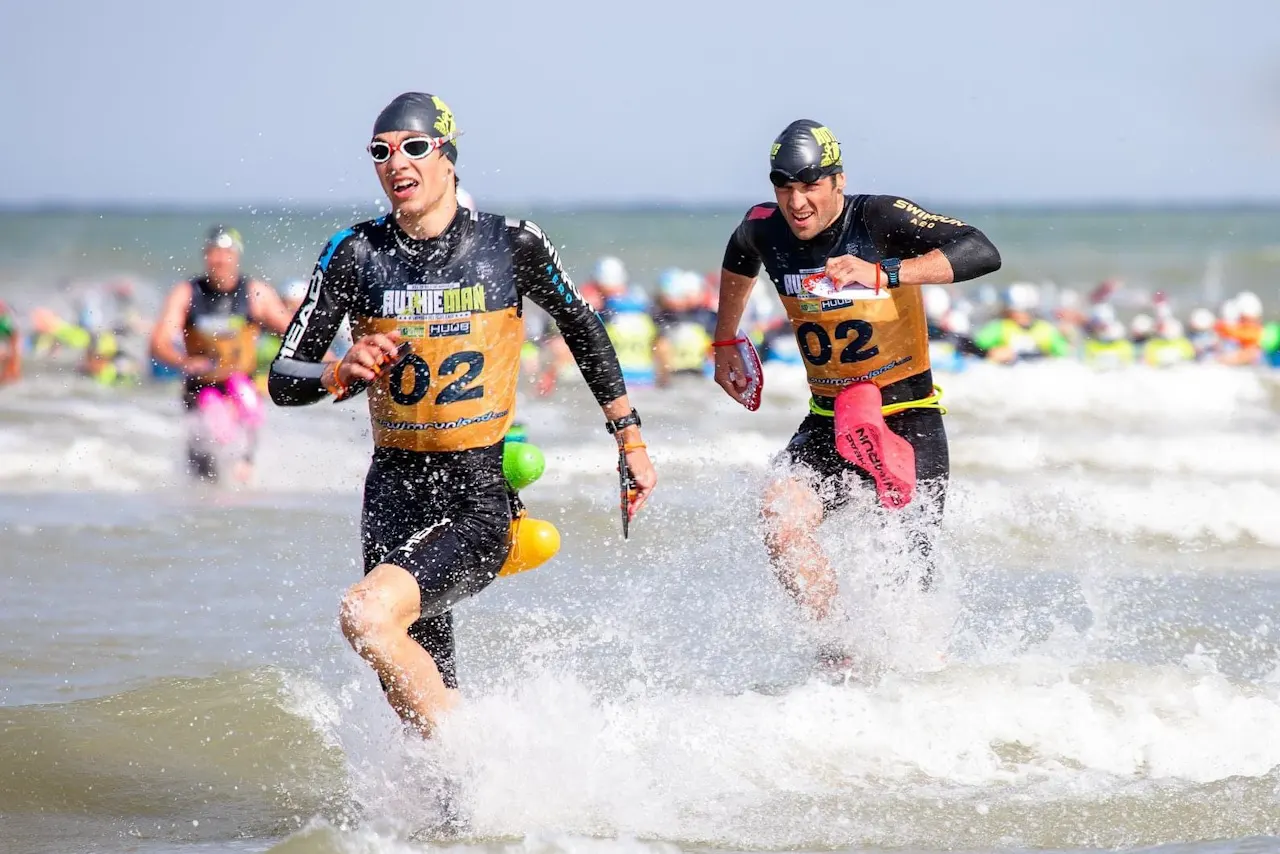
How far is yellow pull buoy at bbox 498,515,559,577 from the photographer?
4660 millimetres

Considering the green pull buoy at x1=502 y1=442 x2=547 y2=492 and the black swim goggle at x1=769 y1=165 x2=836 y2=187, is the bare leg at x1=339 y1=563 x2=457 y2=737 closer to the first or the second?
the green pull buoy at x1=502 y1=442 x2=547 y2=492

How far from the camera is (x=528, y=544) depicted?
4.66 meters

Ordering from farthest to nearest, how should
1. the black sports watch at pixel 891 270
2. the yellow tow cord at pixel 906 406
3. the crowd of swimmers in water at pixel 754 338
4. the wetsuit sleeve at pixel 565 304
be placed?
1. the crowd of swimmers in water at pixel 754 338
2. the yellow tow cord at pixel 906 406
3. the black sports watch at pixel 891 270
4. the wetsuit sleeve at pixel 565 304

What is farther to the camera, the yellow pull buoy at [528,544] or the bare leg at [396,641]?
the yellow pull buoy at [528,544]

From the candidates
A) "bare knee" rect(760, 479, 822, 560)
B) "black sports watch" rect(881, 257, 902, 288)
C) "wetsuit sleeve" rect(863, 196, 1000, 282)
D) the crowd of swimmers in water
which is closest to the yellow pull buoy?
"bare knee" rect(760, 479, 822, 560)

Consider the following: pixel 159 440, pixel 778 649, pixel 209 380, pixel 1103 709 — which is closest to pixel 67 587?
pixel 209 380

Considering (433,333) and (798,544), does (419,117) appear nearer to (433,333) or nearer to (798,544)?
(433,333)

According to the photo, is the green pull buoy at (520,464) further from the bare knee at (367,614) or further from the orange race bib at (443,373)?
the bare knee at (367,614)

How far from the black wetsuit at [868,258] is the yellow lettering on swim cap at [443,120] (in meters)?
1.50

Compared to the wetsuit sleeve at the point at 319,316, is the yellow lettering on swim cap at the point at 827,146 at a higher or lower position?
higher

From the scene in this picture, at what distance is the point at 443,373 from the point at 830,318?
1691 millimetres

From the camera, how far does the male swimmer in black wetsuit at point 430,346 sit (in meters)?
4.42

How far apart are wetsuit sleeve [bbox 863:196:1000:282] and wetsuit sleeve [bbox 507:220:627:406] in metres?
1.24

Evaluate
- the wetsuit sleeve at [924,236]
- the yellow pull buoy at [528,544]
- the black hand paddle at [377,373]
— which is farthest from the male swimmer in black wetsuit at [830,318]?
the black hand paddle at [377,373]
